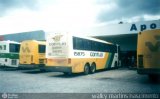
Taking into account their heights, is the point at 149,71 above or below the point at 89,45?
below

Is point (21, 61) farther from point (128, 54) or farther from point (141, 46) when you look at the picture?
point (128, 54)

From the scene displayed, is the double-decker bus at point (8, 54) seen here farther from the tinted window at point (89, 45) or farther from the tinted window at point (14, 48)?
the tinted window at point (89, 45)

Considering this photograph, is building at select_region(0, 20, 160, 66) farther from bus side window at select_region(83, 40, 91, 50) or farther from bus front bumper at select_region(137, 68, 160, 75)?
bus front bumper at select_region(137, 68, 160, 75)

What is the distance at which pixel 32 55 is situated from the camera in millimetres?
15383

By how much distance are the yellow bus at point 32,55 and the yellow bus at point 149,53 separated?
8279 millimetres

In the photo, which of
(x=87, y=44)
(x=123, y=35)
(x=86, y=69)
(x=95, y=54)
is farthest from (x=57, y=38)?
(x=123, y=35)

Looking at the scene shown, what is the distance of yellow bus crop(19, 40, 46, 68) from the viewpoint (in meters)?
15.4

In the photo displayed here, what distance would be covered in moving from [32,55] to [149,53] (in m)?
8.87

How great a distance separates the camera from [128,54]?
2617 cm

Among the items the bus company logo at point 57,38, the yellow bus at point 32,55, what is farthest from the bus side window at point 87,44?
the yellow bus at point 32,55

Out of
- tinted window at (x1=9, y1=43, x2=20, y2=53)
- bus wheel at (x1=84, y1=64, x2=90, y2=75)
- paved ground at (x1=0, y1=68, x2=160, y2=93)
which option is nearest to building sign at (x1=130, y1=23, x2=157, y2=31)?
bus wheel at (x1=84, y1=64, x2=90, y2=75)

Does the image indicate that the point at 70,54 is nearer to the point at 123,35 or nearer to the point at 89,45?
the point at 89,45

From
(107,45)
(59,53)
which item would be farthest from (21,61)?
(107,45)

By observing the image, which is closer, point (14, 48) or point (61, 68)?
point (61, 68)
